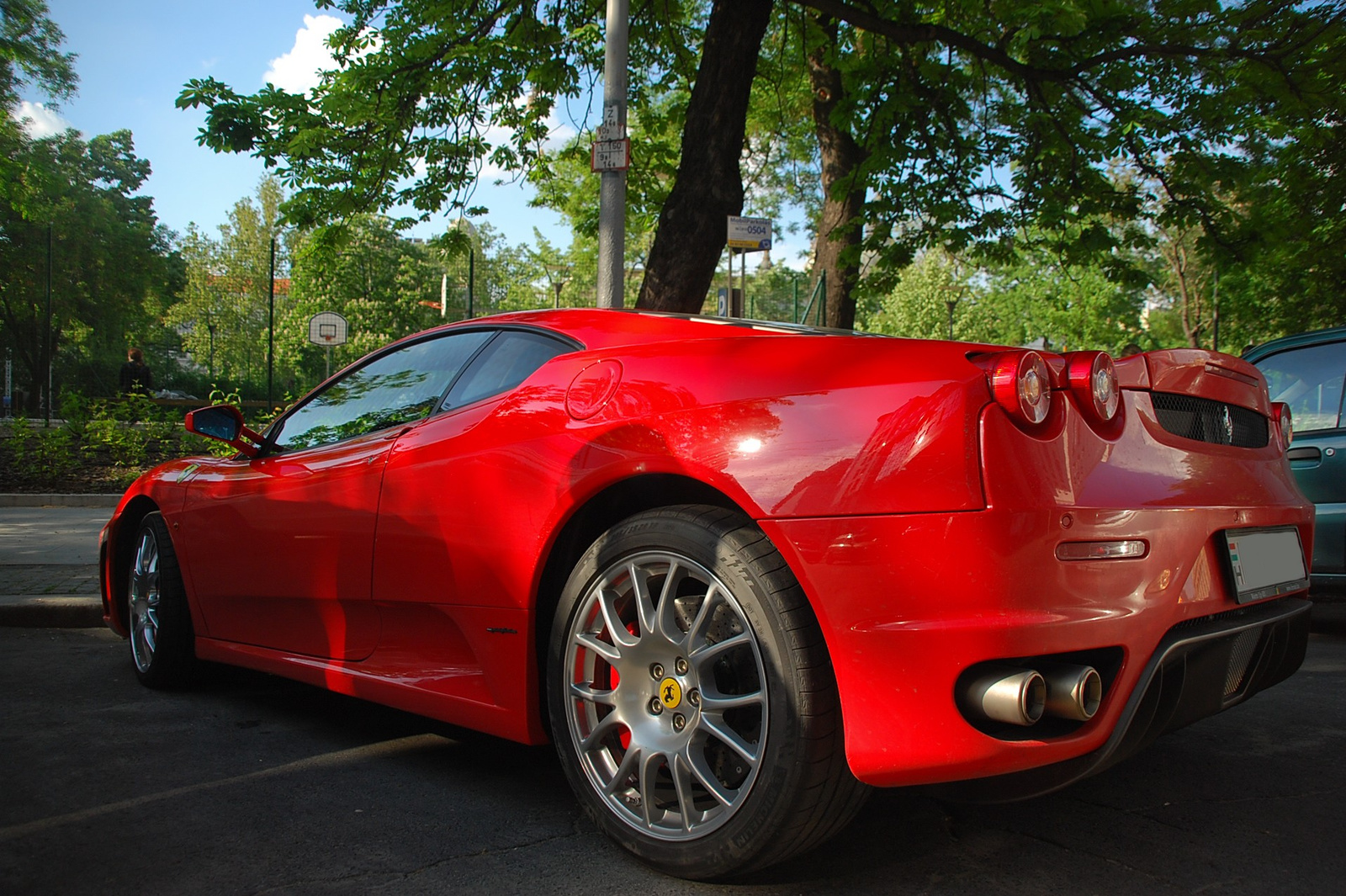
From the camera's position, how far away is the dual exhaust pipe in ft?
6.49

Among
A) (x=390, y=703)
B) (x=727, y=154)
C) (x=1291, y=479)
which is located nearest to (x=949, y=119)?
(x=727, y=154)

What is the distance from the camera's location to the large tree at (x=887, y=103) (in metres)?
8.55

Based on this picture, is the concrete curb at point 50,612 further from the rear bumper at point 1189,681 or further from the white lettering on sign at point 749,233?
the white lettering on sign at point 749,233

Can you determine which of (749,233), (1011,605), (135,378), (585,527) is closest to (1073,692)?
(1011,605)

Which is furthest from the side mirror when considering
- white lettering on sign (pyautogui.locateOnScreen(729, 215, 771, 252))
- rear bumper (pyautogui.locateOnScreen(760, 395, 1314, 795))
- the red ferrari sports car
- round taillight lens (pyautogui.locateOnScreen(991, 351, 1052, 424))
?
white lettering on sign (pyautogui.locateOnScreen(729, 215, 771, 252))

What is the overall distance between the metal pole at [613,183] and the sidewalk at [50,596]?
3.90 metres

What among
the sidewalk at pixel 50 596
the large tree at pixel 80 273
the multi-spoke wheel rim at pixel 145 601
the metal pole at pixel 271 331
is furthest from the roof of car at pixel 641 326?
the large tree at pixel 80 273

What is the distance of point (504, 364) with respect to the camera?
3107 millimetres

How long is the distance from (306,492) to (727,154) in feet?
19.0

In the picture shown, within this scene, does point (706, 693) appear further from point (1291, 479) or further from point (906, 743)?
point (1291, 479)

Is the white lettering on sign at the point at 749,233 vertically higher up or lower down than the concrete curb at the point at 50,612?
higher up

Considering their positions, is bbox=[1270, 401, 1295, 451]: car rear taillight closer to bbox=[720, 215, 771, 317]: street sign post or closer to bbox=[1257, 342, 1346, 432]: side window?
bbox=[1257, 342, 1346, 432]: side window

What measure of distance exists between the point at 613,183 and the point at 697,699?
6.20 m

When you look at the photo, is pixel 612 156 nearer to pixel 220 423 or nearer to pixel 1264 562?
pixel 220 423
